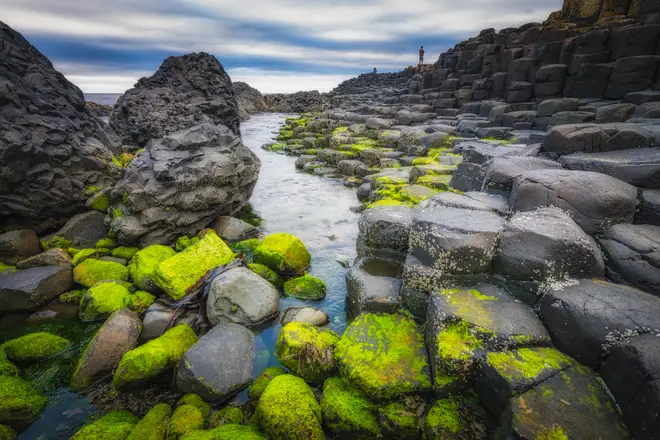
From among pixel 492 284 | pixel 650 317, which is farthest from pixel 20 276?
pixel 650 317

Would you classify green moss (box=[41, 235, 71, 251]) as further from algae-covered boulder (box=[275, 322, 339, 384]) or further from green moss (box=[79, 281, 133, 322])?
algae-covered boulder (box=[275, 322, 339, 384])

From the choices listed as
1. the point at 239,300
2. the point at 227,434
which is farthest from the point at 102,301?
the point at 227,434

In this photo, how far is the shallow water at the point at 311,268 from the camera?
330 centimetres

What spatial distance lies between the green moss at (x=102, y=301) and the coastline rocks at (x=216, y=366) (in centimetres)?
182

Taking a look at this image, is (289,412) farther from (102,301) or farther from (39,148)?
(39,148)

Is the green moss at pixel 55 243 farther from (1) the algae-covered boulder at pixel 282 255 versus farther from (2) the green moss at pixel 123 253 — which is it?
(1) the algae-covered boulder at pixel 282 255

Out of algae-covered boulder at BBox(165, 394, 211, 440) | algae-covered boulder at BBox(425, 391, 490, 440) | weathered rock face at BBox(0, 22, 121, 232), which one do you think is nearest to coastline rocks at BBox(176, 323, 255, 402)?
algae-covered boulder at BBox(165, 394, 211, 440)

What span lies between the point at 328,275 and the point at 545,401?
4.13 m

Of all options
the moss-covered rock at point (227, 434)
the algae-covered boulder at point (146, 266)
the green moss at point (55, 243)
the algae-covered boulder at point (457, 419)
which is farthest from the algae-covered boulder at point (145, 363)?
the green moss at point (55, 243)

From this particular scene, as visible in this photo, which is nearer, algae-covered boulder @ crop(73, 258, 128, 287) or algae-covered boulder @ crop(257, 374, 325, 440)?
algae-covered boulder @ crop(257, 374, 325, 440)

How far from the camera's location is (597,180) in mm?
3320

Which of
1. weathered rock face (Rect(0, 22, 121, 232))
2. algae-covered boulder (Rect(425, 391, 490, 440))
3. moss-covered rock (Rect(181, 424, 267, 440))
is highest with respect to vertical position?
weathered rock face (Rect(0, 22, 121, 232))

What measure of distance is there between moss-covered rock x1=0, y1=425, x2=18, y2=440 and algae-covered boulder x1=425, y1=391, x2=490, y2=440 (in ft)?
12.5

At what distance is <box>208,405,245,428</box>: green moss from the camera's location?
9.84 feet
